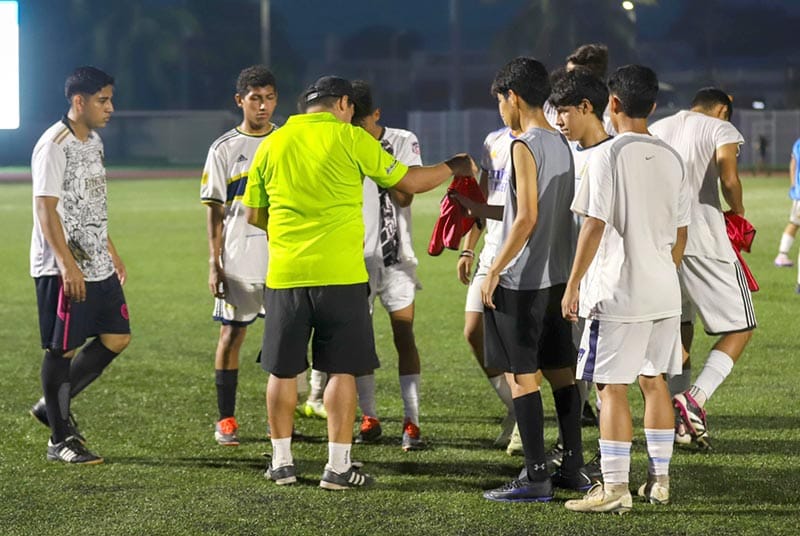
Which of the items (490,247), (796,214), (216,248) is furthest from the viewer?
(796,214)

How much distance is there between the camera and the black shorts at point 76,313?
6.98 meters

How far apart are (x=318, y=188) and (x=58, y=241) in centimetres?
155

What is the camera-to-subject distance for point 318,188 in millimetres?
6215

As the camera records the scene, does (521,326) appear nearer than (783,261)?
Yes

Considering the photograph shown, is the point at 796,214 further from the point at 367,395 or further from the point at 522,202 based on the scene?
the point at 522,202

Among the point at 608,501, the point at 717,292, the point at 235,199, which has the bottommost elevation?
the point at 608,501

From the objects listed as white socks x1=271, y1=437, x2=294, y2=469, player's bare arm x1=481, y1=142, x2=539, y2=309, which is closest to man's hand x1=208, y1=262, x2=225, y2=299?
white socks x1=271, y1=437, x2=294, y2=469

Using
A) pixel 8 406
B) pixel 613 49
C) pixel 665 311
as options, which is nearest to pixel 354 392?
pixel 665 311

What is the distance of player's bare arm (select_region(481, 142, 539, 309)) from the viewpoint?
5.88 meters

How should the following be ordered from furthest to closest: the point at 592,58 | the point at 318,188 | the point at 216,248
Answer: the point at 216,248
the point at 592,58
the point at 318,188

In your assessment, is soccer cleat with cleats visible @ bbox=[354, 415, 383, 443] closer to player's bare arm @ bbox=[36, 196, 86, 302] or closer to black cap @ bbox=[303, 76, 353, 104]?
player's bare arm @ bbox=[36, 196, 86, 302]

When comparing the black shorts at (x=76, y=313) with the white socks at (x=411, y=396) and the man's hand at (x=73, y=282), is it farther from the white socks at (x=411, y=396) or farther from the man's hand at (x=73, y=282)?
→ the white socks at (x=411, y=396)

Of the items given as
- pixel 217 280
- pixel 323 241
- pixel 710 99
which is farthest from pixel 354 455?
pixel 710 99

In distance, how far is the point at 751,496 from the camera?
6.23 meters
